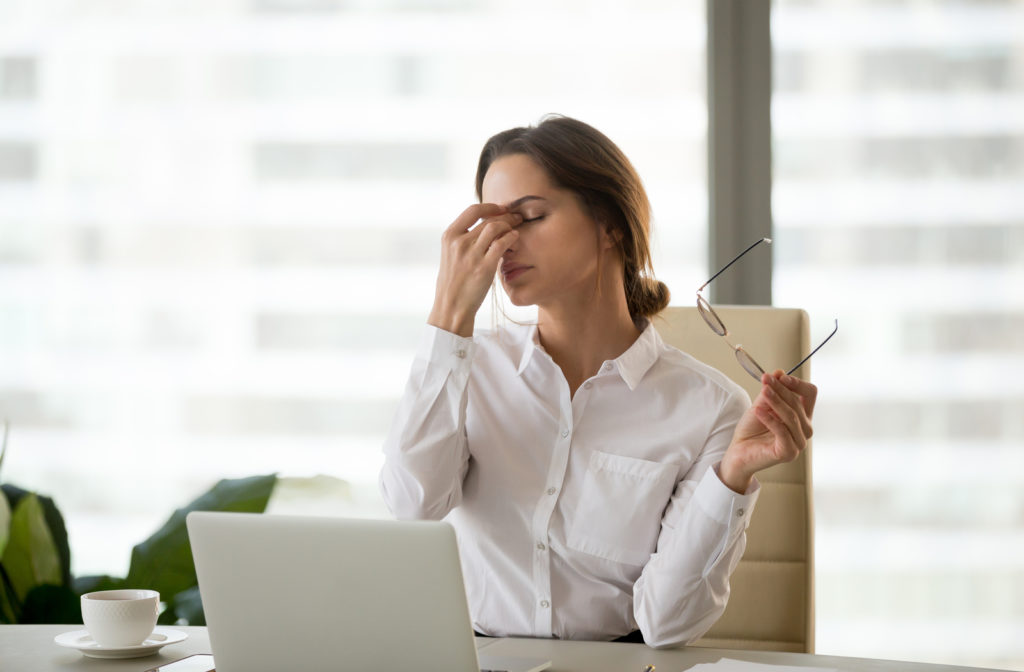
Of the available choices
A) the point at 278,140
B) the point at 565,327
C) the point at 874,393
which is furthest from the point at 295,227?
the point at 874,393

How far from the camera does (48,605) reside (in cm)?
210

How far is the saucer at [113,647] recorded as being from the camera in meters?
1.15

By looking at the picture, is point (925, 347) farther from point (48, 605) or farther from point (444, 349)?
point (48, 605)

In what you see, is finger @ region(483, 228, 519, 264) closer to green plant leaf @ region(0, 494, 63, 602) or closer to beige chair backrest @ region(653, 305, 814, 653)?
beige chair backrest @ region(653, 305, 814, 653)

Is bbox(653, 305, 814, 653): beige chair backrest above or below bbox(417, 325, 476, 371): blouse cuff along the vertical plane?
below

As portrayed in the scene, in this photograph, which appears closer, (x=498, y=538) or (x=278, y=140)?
(x=498, y=538)

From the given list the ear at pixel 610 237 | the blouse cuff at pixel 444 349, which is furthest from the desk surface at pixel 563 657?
the ear at pixel 610 237

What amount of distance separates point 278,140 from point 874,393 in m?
1.55

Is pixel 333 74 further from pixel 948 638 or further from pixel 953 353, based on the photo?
pixel 948 638

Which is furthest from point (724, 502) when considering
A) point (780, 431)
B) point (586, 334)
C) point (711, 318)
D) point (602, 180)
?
point (602, 180)

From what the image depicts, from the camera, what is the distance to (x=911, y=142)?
2.30m

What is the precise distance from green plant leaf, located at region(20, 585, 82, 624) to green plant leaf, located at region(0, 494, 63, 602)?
2cm

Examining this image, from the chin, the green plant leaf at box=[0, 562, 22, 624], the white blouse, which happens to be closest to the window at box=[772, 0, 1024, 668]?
the white blouse

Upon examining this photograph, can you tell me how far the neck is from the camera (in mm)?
1597
